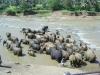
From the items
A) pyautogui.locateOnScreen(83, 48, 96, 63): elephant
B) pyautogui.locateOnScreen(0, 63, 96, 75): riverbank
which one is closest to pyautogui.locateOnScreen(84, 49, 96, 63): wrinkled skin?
pyautogui.locateOnScreen(83, 48, 96, 63): elephant

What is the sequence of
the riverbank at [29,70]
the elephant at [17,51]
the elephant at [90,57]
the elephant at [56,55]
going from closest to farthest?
the riverbank at [29,70] < the elephant at [90,57] < the elephant at [56,55] < the elephant at [17,51]

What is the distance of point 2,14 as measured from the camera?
74562 millimetres

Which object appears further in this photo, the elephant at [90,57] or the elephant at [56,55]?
the elephant at [56,55]

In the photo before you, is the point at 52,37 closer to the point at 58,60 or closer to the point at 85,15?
the point at 58,60

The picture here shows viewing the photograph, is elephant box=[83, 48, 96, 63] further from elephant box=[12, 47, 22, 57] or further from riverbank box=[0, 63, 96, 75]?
elephant box=[12, 47, 22, 57]

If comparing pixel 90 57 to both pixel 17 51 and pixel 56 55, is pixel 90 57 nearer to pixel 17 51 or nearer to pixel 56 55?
pixel 56 55

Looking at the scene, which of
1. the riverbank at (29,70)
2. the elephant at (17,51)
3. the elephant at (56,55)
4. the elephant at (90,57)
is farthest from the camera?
the elephant at (17,51)

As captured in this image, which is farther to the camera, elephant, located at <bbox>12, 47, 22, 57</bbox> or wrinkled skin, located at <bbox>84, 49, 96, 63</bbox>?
elephant, located at <bbox>12, 47, 22, 57</bbox>

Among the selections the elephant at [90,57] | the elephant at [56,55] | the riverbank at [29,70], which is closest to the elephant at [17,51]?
the elephant at [56,55]

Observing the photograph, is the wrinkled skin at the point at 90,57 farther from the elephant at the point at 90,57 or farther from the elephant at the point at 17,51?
the elephant at the point at 17,51

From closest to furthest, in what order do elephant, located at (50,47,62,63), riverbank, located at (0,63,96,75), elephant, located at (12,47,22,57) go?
riverbank, located at (0,63,96,75)
elephant, located at (50,47,62,63)
elephant, located at (12,47,22,57)

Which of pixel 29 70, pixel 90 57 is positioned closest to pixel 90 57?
pixel 90 57

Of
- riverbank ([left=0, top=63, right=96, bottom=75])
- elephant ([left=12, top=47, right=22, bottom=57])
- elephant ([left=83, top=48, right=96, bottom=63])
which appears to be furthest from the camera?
elephant ([left=12, top=47, right=22, bottom=57])

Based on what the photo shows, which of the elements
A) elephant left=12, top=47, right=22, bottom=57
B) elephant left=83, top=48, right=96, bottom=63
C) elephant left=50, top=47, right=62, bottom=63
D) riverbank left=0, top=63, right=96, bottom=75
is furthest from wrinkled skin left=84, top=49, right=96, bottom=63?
elephant left=12, top=47, right=22, bottom=57
